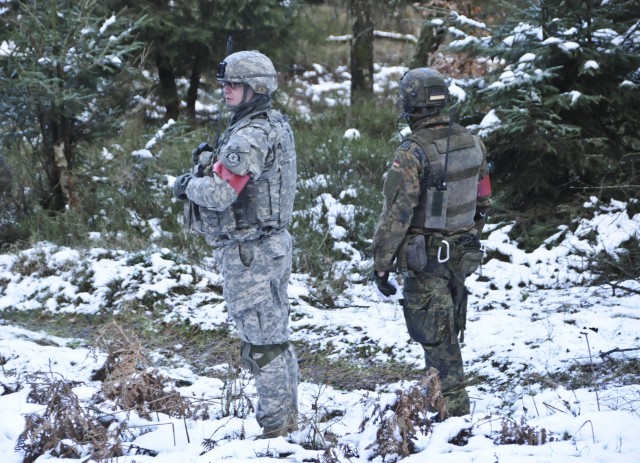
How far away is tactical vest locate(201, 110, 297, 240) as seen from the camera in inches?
169

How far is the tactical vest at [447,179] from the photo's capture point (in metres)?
4.50

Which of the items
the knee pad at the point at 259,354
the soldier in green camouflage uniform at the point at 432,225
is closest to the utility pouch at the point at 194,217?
the knee pad at the point at 259,354

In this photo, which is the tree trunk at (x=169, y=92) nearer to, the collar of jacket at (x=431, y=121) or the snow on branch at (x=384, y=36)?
the snow on branch at (x=384, y=36)

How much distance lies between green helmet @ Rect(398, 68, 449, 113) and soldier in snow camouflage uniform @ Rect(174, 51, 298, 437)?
0.81 meters

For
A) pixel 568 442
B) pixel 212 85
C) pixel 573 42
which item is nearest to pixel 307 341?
pixel 568 442

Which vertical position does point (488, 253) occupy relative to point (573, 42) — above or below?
below

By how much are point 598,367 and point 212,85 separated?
10.9 meters

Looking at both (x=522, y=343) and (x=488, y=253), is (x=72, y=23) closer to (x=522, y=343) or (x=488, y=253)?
(x=488, y=253)

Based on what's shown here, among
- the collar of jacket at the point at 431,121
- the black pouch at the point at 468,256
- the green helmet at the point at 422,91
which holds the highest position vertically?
the green helmet at the point at 422,91

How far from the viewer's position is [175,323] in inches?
292

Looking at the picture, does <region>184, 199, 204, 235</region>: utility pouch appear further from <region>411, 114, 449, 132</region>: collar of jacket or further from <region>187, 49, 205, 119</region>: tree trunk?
<region>187, 49, 205, 119</region>: tree trunk

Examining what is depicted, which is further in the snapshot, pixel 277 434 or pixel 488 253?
pixel 488 253

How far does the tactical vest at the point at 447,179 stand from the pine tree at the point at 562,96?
117 inches

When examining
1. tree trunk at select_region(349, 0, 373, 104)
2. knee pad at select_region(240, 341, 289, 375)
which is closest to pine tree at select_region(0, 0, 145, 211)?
knee pad at select_region(240, 341, 289, 375)
